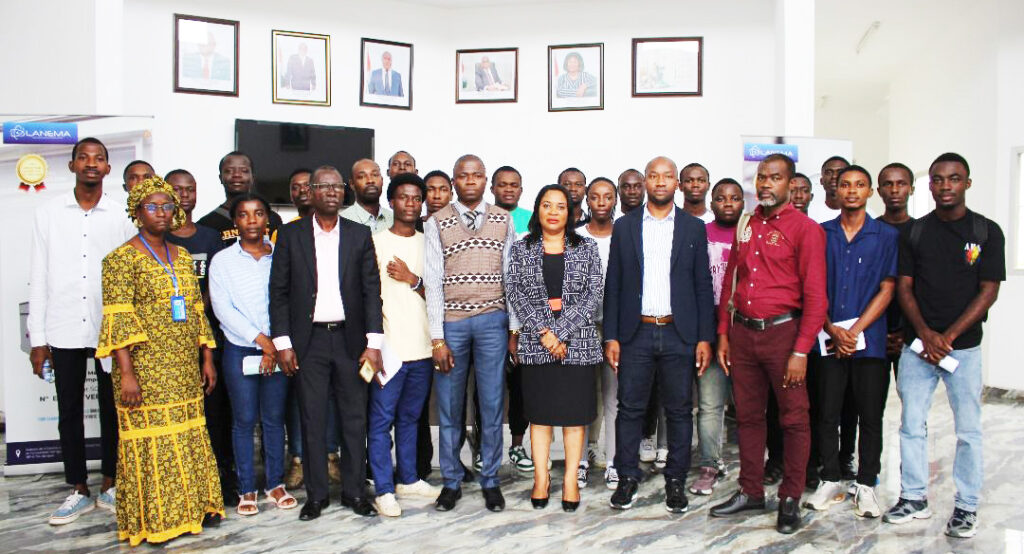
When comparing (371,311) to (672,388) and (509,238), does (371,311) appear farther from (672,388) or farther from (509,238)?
(672,388)

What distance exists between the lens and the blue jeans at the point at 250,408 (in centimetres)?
355

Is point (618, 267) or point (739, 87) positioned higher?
point (739, 87)

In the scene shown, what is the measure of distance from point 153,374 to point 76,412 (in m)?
1.02

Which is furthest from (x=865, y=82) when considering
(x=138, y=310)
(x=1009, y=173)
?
(x=138, y=310)

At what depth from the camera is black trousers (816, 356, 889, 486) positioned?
11.7 ft

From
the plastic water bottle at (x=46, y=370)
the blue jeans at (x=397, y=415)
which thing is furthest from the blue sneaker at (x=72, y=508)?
the blue jeans at (x=397, y=415)

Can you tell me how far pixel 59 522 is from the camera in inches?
141

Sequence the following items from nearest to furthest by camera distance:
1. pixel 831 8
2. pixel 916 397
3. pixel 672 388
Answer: pixel 916 397 → pixel 672 388 → pixel 831 8

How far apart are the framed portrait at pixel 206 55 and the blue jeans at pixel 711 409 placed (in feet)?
16.5

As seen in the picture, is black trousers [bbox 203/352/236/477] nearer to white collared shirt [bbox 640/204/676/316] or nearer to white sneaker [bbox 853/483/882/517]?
white collared shirt [bbox 640/204/676/316]

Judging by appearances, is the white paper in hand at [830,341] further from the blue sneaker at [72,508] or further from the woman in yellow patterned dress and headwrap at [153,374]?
the blue sneaker at [72,508]

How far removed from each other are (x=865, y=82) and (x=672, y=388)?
34.4ft

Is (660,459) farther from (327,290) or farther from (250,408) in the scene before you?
(250,408)

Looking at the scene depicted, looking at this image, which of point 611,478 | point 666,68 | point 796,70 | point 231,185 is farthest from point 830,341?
point 666,68
